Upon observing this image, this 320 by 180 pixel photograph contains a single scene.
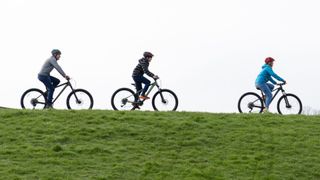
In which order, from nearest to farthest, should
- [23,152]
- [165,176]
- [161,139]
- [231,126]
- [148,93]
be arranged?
1. [165,176]
2. [23,152]
3. [161,139]
4. [231,126]
5. [148,93]

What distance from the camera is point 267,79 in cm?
2633

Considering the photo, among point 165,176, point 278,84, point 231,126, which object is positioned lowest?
point 165,176

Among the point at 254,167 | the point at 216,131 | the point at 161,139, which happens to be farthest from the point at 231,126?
the point at 254,167

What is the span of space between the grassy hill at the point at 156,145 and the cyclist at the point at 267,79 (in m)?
1.92

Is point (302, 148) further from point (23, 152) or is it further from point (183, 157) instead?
point (23, 152)

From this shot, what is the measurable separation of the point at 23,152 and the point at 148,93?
7748 millimetres

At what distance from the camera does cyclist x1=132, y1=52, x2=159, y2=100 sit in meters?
26.0

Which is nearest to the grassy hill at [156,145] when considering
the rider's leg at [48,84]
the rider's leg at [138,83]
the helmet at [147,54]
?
the rider's leg at [48,84]

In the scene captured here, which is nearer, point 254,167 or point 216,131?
point 254,167

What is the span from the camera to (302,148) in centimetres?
2044

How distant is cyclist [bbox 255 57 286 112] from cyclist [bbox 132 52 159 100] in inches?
137

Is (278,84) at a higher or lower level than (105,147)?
higher

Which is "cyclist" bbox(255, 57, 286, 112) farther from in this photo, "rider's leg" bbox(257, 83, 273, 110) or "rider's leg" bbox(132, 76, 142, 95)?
"rider's leg" bbox(132, 76, 142, 95)

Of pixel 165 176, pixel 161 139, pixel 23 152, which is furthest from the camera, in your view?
pixel 161 139
